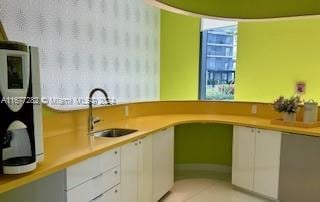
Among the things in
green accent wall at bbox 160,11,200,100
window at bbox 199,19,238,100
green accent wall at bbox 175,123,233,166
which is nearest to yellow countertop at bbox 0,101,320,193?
green accent wall at bbox 175,123,233,166

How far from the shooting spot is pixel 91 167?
1888 millimetres

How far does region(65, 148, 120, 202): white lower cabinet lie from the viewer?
1722 mm

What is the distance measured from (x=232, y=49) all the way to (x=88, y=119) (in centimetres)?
331

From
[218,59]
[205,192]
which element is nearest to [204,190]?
[205,192]

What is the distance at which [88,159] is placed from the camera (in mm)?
1848

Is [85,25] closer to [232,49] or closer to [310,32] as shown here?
[232,49]

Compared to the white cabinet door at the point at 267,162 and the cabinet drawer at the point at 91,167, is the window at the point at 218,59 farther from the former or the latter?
the cabinet drawer at the point at 91,167

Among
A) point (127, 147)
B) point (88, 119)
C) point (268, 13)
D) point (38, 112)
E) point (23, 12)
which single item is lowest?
point (127, 147)

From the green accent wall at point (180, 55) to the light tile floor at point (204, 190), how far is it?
5.92ft

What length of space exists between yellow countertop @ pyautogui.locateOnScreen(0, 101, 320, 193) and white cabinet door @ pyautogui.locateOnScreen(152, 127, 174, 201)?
0.44 ft

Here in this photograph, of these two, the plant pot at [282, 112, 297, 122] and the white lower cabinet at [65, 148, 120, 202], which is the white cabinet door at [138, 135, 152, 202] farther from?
the plant pot at [282, 112, 297, 122]

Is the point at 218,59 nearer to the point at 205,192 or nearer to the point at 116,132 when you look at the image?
the point at 205,192

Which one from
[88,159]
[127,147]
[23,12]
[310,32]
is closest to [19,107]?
[88,159]

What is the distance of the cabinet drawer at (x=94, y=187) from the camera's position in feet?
5.71
